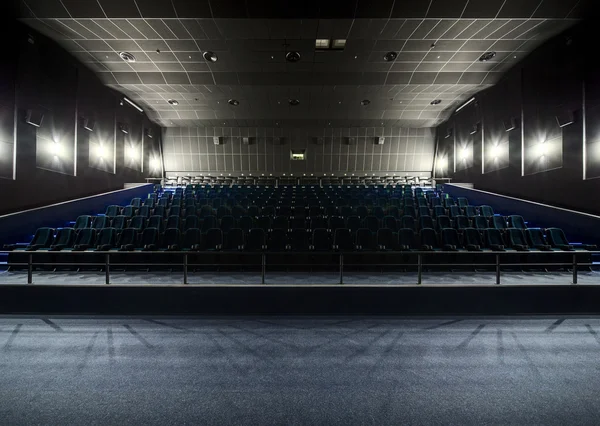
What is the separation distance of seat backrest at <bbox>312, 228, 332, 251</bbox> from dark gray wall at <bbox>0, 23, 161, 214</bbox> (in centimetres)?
557

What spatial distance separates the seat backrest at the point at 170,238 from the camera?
4.53 meters

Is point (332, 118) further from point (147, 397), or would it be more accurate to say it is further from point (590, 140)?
point (147, 397)

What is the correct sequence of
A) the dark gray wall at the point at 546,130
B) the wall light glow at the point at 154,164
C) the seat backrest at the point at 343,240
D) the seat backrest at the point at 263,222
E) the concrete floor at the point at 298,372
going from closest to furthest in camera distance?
the concrete floor at the point at 298,372 → the seat backrest at the point at 343,240 → the seat backrest at the point at 263,222 → the dark gray wall at the point at 546,130 → the wall light glow at the point at 154,164

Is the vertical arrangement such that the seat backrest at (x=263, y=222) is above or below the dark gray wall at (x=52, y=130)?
Answer: below

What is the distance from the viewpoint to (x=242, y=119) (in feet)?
36.8

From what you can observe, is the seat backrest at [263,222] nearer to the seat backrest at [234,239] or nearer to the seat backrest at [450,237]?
the seat backrest at [234,239]

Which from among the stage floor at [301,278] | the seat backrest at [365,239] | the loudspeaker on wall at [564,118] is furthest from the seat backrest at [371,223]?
the loudspeaker on wall at [564,118]

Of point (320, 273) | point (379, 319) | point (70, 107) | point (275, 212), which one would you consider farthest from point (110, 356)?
point (70, 107)

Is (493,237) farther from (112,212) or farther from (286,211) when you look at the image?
(112,212)

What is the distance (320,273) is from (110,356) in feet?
8.58

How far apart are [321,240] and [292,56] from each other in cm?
477

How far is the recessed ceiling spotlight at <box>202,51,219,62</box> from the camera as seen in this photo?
22.4 ft

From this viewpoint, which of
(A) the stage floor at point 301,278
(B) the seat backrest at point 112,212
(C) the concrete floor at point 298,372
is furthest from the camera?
(B) the seat backrest at point 112,212

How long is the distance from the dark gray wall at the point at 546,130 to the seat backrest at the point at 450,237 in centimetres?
293
